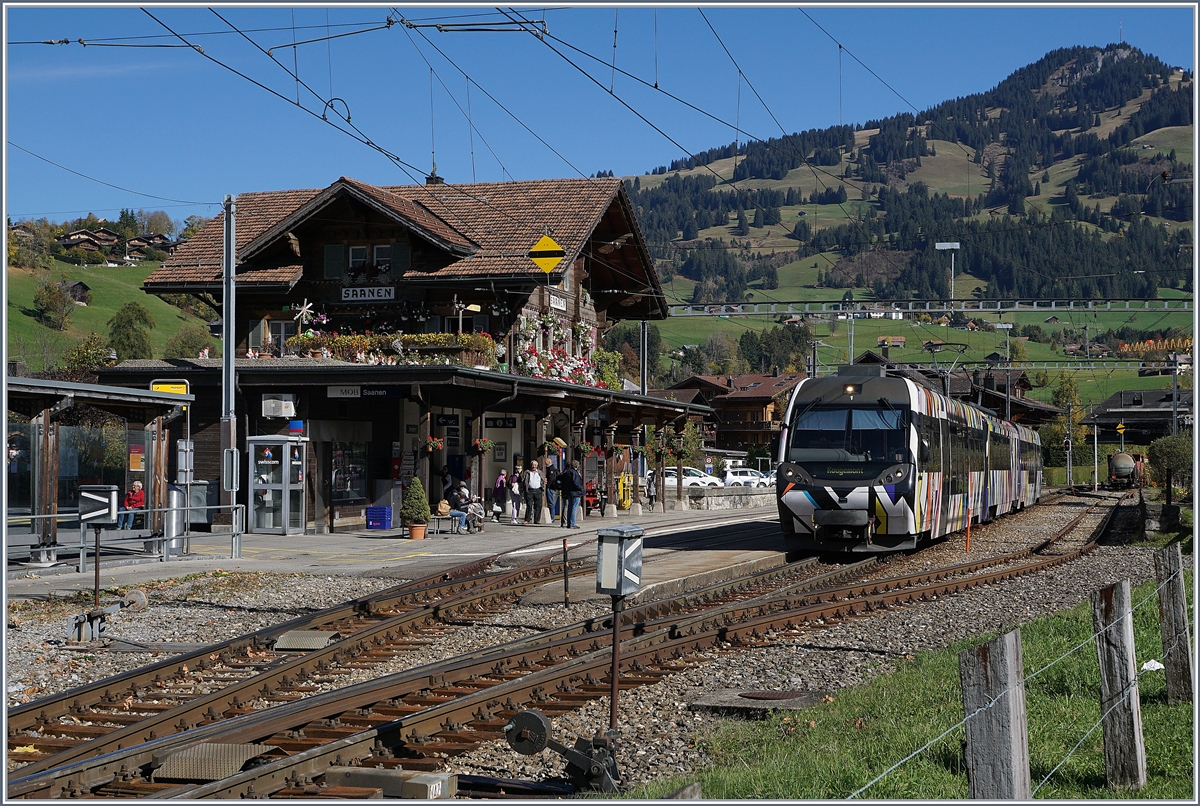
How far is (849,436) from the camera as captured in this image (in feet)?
68.2

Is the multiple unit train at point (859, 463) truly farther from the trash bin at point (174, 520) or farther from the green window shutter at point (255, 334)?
the green window shutter at point (255, 334)

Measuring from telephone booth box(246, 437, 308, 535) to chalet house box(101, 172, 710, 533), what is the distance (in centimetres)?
17

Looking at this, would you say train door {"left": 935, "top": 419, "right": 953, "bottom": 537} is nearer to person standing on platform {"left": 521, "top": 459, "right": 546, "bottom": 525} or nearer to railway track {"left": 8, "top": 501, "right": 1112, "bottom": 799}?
railway track {"left": 8, "top": 501, "right": 1112, "bottom": 799}

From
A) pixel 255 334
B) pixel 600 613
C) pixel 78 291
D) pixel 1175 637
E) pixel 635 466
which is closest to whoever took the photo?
pixel 1175 637

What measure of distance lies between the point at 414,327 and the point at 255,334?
4.81 meters

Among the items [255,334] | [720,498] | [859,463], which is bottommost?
[720,498]

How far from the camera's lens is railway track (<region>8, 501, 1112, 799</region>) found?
680cm

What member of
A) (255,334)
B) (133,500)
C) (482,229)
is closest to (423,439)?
(133,500)

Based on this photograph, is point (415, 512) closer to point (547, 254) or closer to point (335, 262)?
point (547, 254)

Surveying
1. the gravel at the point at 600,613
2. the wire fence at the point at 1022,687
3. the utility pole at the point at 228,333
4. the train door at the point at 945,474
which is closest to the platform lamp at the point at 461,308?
the utility pole at the point at 228,333

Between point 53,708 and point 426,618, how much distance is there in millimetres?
5491

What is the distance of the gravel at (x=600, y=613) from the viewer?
8047 mm

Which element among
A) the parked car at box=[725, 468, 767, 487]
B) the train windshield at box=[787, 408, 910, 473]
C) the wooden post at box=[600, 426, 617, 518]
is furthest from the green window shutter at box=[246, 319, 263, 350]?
the parked car at box=[725, 468, 767, 487]

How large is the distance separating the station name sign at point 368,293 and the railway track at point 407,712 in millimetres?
22144
